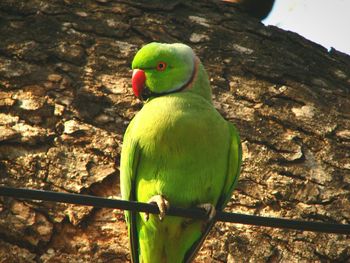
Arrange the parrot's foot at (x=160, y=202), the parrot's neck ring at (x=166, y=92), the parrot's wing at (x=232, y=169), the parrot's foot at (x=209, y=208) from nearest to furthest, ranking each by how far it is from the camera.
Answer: the parrot's foot at (x=160, y=202) < the parrot's foot at (x=209, y=208) < the parrot's wing at (x=232, y=169) < the parrot's neck ring at (x=166, y=92)

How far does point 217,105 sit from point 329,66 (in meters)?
1.24

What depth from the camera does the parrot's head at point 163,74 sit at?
4062 millimetres

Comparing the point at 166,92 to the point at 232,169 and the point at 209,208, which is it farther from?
the point at 209,208

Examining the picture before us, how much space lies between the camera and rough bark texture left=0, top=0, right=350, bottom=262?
4.21 m

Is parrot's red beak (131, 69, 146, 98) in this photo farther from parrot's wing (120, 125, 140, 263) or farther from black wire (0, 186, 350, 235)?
black wire (0, 186, 350, 235)

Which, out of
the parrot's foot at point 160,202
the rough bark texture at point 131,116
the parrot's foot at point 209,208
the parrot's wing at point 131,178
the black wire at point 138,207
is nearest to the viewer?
the black wire at point 138,207

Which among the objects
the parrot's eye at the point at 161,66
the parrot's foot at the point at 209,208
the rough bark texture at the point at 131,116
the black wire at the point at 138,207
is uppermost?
the black wire at the point at 138,207

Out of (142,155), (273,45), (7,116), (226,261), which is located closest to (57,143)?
(7,116)

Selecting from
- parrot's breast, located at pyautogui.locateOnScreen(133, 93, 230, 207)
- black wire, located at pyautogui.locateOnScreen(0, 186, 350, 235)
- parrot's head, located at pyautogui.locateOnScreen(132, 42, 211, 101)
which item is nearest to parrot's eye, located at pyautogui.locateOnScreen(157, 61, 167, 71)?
parrot's head, located at pyautogui.locateOnScreen(132, 42, 211, 101)

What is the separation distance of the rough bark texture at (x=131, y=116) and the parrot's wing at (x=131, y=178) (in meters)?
0.29

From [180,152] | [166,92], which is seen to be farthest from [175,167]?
[166,92]

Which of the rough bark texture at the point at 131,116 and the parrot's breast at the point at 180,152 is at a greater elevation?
the parrot's breast at the point at 180,152

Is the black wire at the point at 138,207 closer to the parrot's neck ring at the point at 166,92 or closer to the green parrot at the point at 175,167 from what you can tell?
the green parrot at the point at 175,167

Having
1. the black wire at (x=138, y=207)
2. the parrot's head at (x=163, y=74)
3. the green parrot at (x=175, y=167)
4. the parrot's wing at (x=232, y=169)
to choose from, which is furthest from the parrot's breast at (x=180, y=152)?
the black wire at (x=138, y=207)
